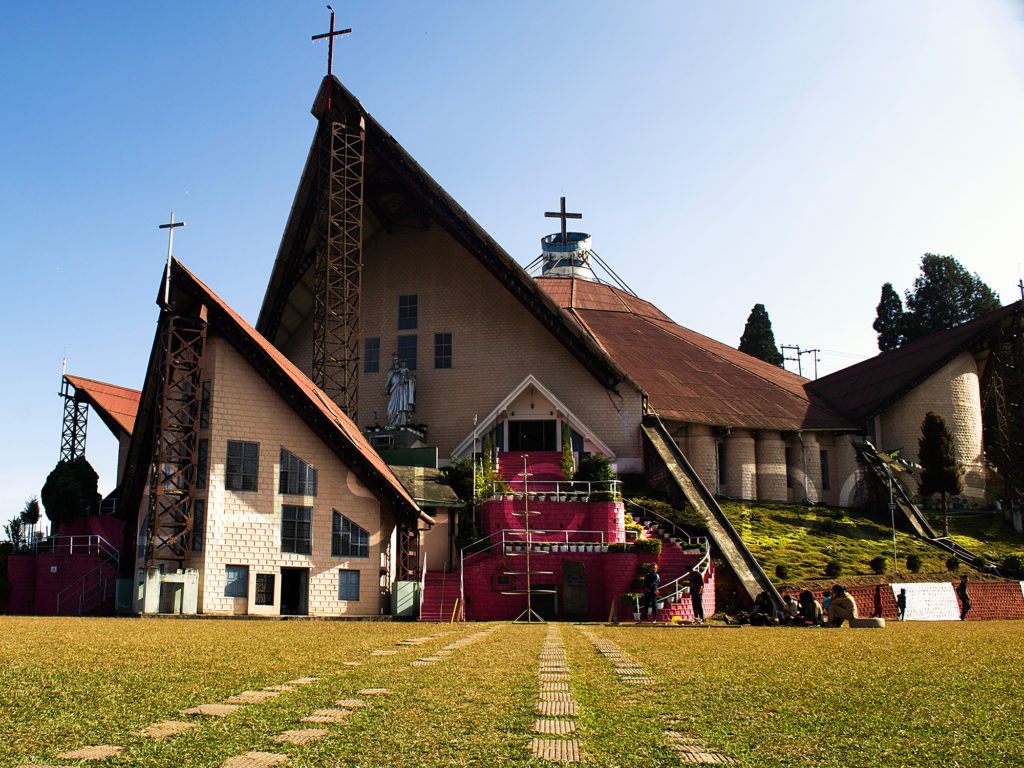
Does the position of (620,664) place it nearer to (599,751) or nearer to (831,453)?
(599,751)

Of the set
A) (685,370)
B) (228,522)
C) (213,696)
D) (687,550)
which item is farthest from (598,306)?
(213,696)

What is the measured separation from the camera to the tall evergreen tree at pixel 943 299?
8044cm

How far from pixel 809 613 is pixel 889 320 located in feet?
207

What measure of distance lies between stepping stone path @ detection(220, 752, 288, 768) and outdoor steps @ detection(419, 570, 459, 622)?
2449 centimetres

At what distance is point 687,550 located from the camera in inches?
1265

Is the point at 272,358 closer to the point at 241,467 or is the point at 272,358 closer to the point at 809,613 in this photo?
the point at 241,467

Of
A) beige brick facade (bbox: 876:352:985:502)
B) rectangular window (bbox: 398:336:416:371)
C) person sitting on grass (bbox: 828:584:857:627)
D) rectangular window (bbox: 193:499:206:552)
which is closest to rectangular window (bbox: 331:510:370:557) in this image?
rectangular window (bbox: 193:499:206:552)

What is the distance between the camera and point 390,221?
48.5 m

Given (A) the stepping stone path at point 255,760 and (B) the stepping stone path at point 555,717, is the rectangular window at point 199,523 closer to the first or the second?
(B) the stepping stone path at point 555,717

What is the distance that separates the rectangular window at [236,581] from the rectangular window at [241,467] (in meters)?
2.47

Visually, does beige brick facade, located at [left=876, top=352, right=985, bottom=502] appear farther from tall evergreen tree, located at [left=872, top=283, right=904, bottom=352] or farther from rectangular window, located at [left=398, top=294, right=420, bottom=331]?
tall evergreen tree, located at [left=872, top=283, right=904, bottom=352]

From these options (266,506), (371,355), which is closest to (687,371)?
(371,355)

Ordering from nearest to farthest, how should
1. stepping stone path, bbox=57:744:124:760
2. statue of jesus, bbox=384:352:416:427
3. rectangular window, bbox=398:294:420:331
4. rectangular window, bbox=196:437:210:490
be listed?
1. stepping stone path, bbox=57:744:124:760
2. rectangular window, bbox=196:437:210:490
3. statue of jesus, bbox=384:352:416:427
4. rectangular window, bbox=398:294:420:331

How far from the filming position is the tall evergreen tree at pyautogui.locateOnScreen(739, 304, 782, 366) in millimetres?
78000
